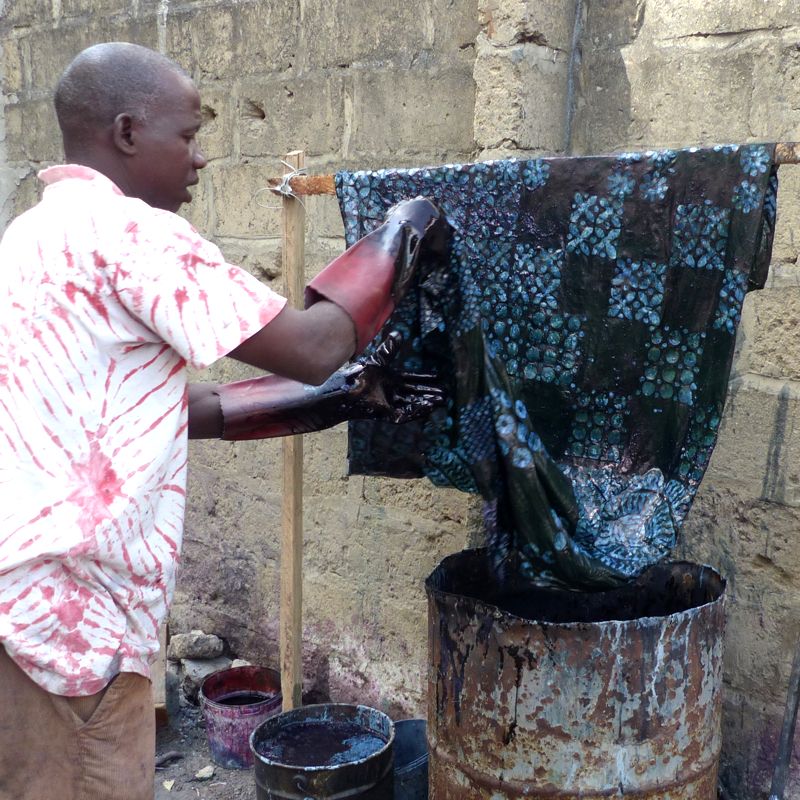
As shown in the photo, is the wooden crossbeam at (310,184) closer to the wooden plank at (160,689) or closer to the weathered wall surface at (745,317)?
the weathered wall surface at (745,317)

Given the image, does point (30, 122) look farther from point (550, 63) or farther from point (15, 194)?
point (550, 63)

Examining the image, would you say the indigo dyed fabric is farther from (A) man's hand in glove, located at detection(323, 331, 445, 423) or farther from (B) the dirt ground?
(B) the dirt ground

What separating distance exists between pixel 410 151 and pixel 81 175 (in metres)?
1.72

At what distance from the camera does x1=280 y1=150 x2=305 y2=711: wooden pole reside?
2.79 m

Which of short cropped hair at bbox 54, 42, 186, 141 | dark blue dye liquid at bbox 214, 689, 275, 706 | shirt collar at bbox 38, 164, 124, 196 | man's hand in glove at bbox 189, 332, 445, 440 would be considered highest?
short cropped hair at bbox 54, 42, 186, 141

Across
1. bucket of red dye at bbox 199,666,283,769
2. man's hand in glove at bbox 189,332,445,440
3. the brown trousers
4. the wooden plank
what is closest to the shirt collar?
man's hand in glove at bbox 189,332,445,440

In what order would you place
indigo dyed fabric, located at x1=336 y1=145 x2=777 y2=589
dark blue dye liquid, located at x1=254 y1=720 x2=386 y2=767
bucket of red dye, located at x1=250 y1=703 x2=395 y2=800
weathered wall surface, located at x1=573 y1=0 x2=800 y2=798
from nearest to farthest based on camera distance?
indigo dyed fabric, located at x1=336 y1=145 x2=777 y2=589, weathered wall surface, located at x1=573 y1=0 x2=800 y2=798, bucket of red dye, located at x1=250 y1=703 x2=395 y2=800, dark blue dye liquid, located at x1=254 y1=720 x2=386 y2=767

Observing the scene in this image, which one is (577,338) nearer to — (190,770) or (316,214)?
(316,214)

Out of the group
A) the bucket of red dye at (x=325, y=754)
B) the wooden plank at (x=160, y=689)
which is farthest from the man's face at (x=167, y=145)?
the wooden plank at (x=160, y=689)

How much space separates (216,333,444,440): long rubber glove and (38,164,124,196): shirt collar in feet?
2.29

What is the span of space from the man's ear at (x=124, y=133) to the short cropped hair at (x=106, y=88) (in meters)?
0.01

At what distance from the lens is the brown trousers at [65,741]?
1.80 metres

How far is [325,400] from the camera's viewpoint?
2408 millimetres

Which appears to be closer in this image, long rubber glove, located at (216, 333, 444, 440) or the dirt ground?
long rubber glove, located at (216, 333, 444, 440)
